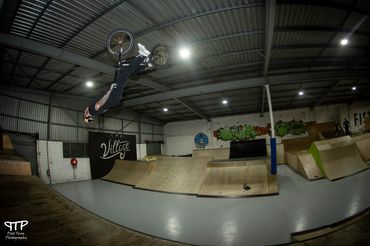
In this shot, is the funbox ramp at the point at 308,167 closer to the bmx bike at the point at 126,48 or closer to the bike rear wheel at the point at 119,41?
the bmx bike at the point at 126,48

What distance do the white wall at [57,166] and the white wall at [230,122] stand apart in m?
10.3

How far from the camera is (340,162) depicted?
636 cm

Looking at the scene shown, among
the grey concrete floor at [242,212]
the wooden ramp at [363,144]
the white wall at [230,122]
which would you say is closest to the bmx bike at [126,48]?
Answer: the grey concrete floor at [242,212]

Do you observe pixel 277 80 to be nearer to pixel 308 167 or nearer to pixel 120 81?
pixel 308 167

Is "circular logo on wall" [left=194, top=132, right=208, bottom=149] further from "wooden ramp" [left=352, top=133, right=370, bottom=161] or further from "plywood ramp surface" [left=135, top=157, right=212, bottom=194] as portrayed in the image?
"wooden ramp" [left=352, top=133, right=370, bottom=161]

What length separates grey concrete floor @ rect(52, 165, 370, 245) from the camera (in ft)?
9.75

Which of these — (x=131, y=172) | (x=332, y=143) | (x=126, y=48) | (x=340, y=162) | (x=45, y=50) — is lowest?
(x=131, y=172)

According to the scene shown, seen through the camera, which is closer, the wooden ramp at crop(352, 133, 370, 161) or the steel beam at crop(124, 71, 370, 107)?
the wooden ramp at crop(352, 133, 370, 161)

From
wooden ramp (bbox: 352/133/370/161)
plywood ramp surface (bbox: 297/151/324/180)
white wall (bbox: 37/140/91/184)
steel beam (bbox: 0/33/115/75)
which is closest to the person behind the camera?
steel beam (bbox: 0/33/115/75)

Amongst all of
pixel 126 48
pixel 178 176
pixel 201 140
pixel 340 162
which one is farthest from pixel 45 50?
pixel 201 140

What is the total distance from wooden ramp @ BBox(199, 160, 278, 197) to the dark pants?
3857mm

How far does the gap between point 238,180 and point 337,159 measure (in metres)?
3.92

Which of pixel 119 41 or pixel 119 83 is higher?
pixel 119 41

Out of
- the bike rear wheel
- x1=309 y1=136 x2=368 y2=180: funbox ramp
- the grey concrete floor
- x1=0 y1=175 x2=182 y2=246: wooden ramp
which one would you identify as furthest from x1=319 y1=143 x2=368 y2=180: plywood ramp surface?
the bike rear wheel
